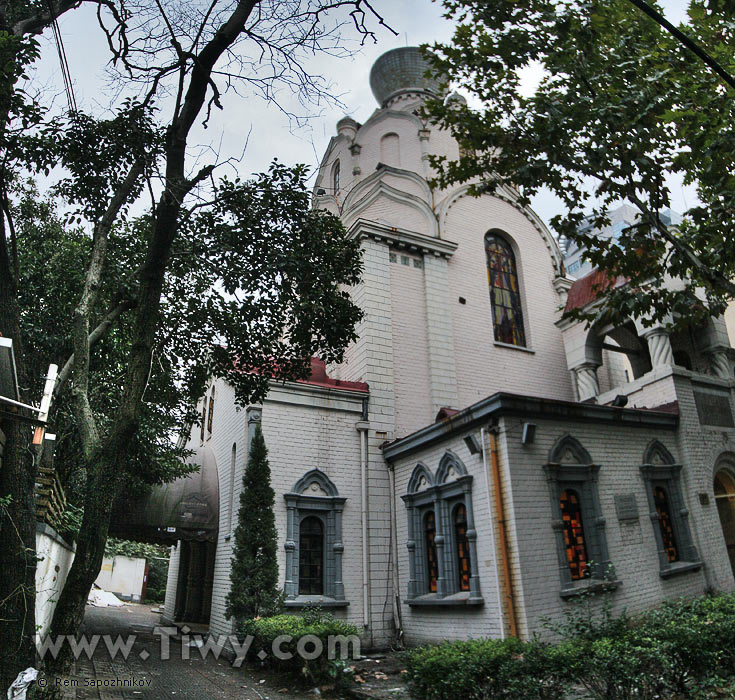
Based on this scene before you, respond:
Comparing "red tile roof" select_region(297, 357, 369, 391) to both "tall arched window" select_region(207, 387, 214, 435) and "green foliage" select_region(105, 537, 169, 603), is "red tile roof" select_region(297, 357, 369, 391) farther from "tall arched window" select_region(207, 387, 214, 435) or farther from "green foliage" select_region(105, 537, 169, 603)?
"green foliage" select_region(105, 537, 169, 603)

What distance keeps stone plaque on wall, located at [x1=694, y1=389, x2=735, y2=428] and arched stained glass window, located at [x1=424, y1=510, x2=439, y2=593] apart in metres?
6.61

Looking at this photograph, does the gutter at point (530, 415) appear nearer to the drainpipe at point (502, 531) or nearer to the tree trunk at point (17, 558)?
the drainpipe at point (502, 531)

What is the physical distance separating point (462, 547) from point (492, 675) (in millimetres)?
5518

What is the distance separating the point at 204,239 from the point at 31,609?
5384mm

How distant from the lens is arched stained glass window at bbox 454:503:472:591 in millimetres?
11312

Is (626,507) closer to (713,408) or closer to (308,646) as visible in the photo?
(713,408)

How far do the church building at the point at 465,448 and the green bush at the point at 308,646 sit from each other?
162cm

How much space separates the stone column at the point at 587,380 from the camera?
53.0 ft

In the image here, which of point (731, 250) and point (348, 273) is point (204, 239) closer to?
point (348, 273)

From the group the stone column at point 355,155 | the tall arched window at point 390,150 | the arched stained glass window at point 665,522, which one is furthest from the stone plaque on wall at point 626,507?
the stone column at point 355,155

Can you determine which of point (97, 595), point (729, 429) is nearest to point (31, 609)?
point (729, 429)

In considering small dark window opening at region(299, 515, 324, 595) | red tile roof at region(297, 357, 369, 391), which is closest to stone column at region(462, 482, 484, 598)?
small dark window opening at region(299, 515, 324, 595)

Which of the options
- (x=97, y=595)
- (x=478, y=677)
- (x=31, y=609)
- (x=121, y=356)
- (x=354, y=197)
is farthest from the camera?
(x=97, y=595)

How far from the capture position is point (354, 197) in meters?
18.7
